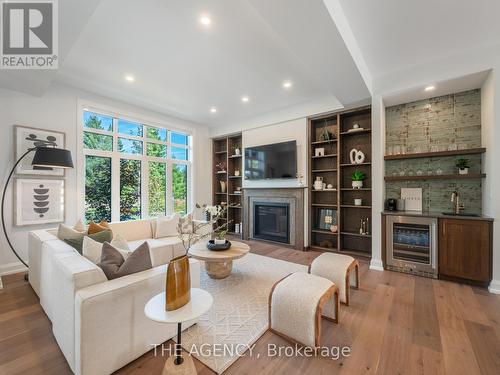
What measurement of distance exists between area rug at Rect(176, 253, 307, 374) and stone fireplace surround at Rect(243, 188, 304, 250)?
1248 mm

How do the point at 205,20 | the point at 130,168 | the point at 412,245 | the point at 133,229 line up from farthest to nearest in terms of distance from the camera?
the point at 130,168
the point at 133,229
the point at 412,245
the point at 205,20

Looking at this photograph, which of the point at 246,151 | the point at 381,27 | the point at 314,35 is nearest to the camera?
the point at 314,35

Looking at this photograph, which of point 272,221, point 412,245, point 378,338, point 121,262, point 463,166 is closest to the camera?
point 121,262

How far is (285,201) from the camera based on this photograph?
4.84 metres

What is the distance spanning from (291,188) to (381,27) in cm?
297

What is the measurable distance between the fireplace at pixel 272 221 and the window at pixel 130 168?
2020 millimetres

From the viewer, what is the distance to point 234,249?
3023 mm

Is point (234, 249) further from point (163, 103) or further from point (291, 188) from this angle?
point (163, 103)

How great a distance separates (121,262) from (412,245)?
3862 millimetres

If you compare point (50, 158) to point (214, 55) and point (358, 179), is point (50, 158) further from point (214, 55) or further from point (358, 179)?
point (358, 179)

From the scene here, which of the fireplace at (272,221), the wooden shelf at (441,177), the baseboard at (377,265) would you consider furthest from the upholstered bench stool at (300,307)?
the fireplace at (272,221)

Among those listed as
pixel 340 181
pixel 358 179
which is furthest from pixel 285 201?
pixel 358 179

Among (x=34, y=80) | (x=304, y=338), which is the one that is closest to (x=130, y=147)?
(x=34, y=80)

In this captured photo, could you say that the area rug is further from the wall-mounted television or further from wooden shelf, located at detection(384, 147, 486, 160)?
wooden shelf, located at detection(384, 147, 486, 160)
